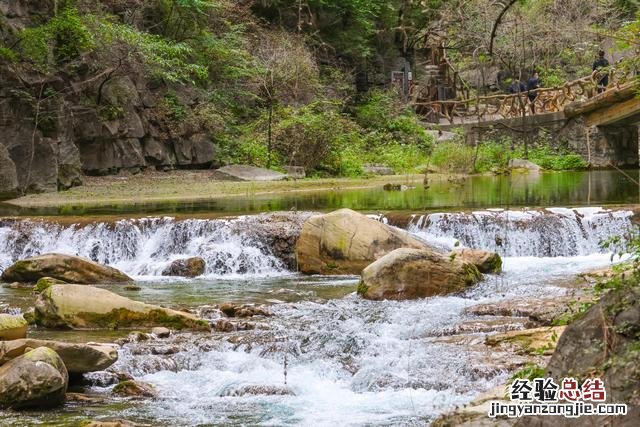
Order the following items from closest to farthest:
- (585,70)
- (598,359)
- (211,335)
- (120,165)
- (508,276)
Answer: (598,359), (211,335), (508,276), (120,165), (585,70)

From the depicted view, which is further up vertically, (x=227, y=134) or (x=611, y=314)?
(x=227, y=134)

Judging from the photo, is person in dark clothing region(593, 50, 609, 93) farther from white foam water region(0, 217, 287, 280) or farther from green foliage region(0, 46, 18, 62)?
green foliage region(0, 46, 18, 62)

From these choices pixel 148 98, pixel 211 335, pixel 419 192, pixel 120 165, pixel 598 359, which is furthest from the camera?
pixel 148 98

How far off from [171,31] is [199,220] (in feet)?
44.1

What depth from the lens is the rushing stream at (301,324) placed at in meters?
6.84

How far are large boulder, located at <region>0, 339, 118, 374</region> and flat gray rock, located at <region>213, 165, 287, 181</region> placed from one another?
16.0 metres

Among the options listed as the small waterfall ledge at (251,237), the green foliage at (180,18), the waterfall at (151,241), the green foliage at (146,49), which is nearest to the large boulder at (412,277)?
the small waterfall ledge at (251,237)

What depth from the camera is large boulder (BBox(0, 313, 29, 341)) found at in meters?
7.95

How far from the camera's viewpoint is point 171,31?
27.1 metres

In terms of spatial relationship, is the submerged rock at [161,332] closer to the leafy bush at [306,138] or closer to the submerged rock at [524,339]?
the submerged rock at [524,339]

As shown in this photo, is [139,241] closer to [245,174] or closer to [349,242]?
[349,242]

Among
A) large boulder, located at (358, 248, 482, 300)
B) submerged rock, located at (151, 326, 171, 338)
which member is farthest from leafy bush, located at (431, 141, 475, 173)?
submerged rock, located at (151, 326, 171, 338)

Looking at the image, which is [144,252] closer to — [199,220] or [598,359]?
[199,220]

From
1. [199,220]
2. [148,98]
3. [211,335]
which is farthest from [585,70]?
[211,335]
